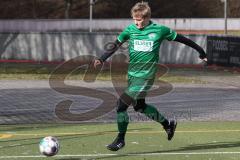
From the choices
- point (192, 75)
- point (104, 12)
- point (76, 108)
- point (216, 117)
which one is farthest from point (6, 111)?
point (104, 12)

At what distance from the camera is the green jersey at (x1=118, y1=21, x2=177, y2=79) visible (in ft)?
27.2

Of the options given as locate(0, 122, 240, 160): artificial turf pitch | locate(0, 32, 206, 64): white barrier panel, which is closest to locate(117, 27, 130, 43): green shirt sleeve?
locate(0, 122, 240, 160): artificial turf pitch

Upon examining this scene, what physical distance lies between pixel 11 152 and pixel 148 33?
2.47 meters

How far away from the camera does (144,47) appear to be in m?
8.27

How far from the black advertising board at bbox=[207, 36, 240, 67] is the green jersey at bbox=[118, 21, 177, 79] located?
19.6 meters

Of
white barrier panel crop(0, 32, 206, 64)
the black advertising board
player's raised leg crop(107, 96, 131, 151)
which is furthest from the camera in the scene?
white barrier panel crop(0, 32, 206, 64)

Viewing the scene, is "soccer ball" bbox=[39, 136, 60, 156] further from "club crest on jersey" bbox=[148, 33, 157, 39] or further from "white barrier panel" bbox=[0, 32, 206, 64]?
"white barrier panel" bbox=[0, 32, 206, 64]

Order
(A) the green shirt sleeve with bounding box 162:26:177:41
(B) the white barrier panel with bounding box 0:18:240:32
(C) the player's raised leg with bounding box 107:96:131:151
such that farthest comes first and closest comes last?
1. (B) the white barrier panel with bounding box 0:18:240:32
2. (A) the green shirt sleeve with bounding box 162:26:177:41
3. (C) the player's raised leg with bounding box 107:96:131:151

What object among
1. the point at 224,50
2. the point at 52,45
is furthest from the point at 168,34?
the point at 52,45

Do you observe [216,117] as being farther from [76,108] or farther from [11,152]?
[11,152]

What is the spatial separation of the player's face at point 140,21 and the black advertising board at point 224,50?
779 inches

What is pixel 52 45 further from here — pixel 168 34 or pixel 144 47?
pixel 144 47

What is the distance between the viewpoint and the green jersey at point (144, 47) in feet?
27.2

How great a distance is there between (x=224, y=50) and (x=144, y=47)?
20.9m
